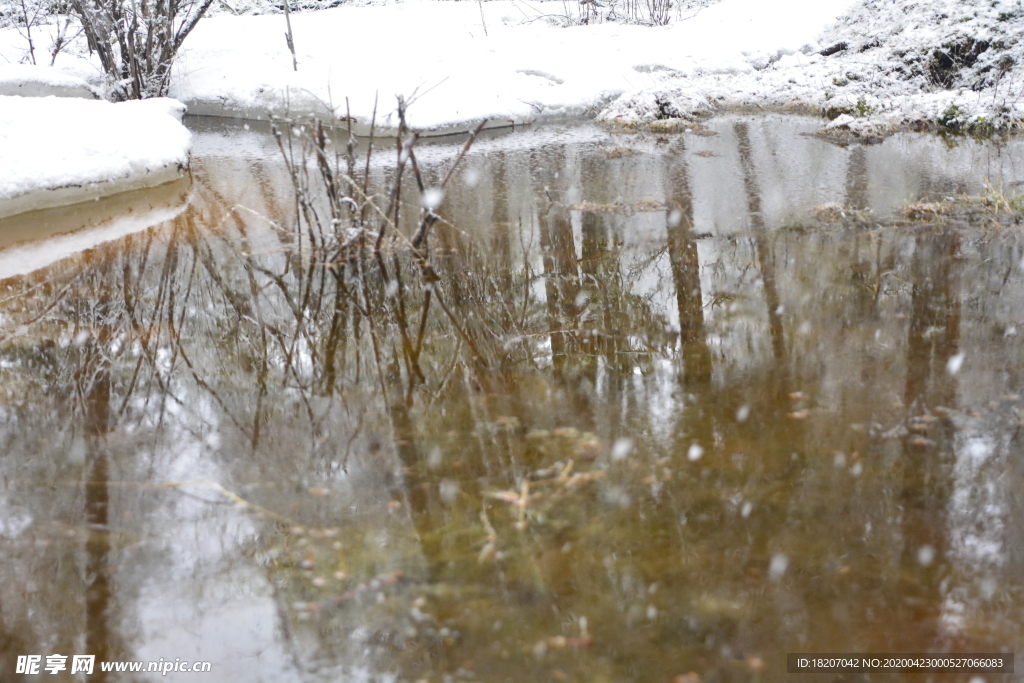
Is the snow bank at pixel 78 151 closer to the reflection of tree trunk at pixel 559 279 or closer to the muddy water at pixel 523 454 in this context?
the muddy water at pixel 523 454

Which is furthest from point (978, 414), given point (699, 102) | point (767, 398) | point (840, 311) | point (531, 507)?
point (699, 102)

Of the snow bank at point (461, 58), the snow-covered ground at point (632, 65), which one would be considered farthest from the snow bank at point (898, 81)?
the snow bank at point (461, 58)

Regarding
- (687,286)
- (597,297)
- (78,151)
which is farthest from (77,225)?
(687,286)

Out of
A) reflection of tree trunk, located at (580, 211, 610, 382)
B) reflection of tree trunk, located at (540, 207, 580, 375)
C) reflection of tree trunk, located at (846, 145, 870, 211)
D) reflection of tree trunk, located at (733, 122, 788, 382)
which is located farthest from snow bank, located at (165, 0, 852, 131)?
reflection of tree trunk, located at (580, 211, 610, 382)

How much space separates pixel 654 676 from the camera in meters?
2.08

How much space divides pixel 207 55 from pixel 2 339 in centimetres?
1012

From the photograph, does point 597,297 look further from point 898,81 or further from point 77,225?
point 898,81

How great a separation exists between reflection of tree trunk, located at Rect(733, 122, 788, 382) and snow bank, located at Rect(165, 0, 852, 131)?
386 cm

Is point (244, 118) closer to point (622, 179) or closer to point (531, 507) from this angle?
point (622, 179)

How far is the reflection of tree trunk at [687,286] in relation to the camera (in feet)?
12.3

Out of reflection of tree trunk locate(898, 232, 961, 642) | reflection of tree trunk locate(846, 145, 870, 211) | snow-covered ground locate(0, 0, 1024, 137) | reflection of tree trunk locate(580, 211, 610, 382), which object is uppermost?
snow-covered ground locate(0, 0, 1024, 137)

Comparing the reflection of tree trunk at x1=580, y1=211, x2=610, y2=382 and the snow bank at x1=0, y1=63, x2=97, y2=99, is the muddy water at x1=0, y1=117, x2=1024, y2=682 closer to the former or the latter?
the reflection of tree trunk at x1=580, y1=211, x2=610, y2=382

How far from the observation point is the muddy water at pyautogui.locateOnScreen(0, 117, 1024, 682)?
2.26 metres

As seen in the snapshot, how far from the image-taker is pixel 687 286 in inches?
187
